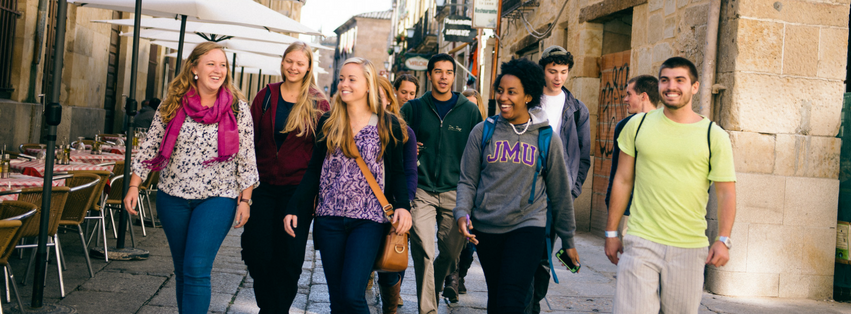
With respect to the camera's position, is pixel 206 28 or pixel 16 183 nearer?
pixel 16 183

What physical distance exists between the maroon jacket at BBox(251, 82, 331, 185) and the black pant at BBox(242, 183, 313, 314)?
6cm

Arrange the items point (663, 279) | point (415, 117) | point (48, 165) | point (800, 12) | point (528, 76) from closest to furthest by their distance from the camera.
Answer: point (663, 279)
point (528, 76)
point (48, 165)
point (415, 117)
point (800, 12)

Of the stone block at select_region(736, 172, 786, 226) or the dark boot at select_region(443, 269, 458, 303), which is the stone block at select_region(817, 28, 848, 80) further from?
the dark boot at select_region(443, 269, 458, 303)

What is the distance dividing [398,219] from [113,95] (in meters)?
12.8

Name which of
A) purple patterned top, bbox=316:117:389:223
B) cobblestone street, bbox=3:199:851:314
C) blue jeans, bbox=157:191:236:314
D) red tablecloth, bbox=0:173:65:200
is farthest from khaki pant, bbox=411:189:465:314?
red tablecloth, bbox=0:173:65:200

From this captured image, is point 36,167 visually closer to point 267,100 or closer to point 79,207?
point 79,207

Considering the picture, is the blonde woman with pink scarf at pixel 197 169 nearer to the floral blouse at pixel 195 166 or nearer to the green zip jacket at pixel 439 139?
the floral blouse at pixel 195 166

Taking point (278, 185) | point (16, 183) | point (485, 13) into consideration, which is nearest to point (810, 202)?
point (278, 185)

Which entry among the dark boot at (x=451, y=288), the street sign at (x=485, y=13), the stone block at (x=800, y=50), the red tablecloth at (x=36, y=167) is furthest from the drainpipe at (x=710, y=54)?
the street sign at (x=485, y=13)

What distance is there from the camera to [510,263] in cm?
354

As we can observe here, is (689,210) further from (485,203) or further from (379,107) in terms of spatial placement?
(379,107)

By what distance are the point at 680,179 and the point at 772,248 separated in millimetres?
3734

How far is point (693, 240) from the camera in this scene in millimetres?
3191

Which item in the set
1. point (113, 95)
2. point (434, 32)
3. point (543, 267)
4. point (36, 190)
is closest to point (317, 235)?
point (543, 267)
